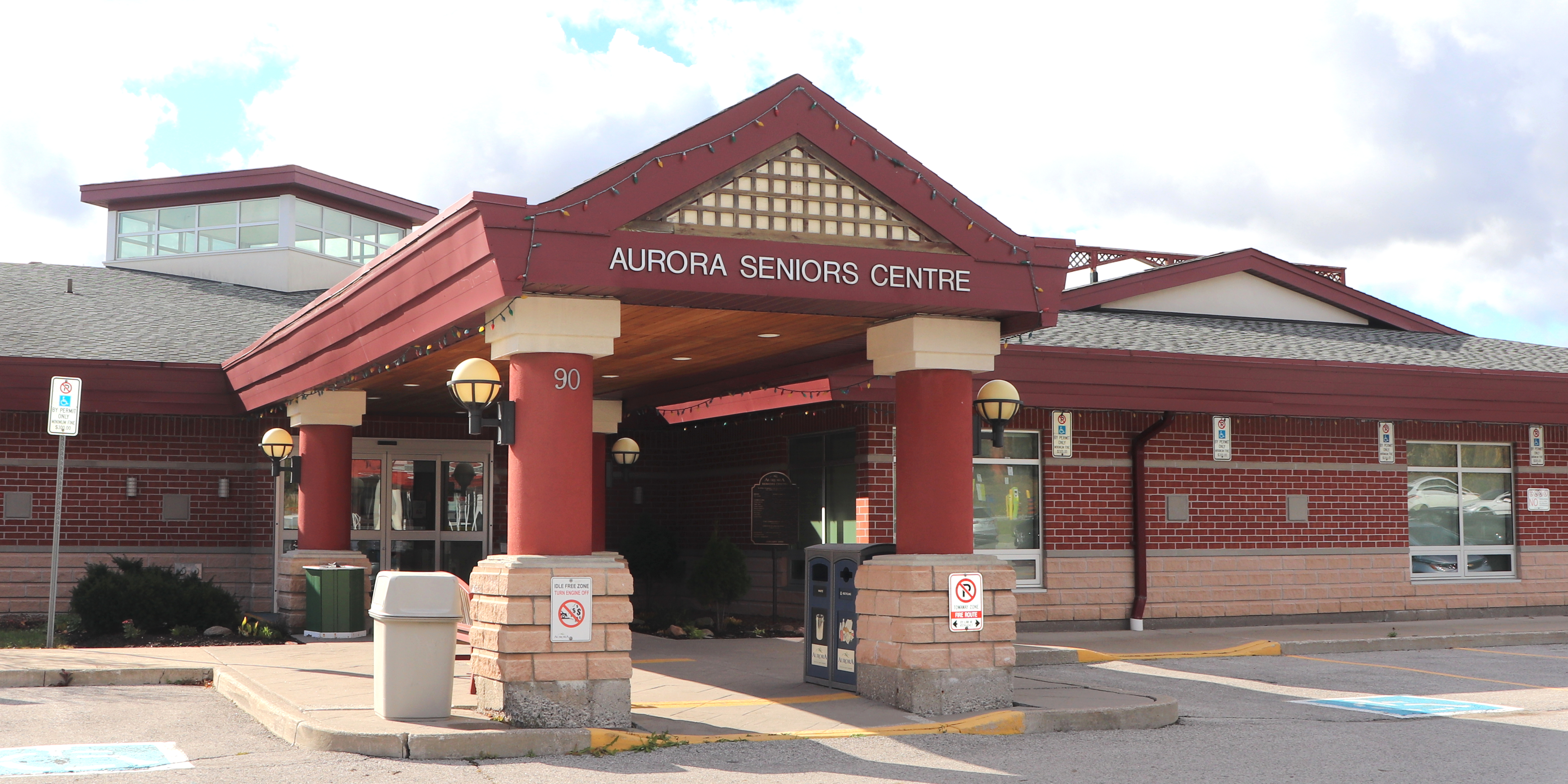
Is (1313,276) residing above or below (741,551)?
above

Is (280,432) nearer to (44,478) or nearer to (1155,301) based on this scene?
(44,478)

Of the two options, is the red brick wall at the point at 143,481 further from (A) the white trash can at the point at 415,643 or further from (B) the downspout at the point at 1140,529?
(B) the downspout at the point at 1140,529

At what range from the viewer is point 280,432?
678 inches

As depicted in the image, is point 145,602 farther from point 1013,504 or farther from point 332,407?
point 1013,504

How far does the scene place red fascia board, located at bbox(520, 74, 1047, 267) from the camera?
9695 mm

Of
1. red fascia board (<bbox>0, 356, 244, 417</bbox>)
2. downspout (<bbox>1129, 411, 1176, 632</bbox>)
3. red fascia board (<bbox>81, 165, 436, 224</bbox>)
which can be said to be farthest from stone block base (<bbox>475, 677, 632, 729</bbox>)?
red fascia board (<bbox>81, 165, 436, 224</bbox>)

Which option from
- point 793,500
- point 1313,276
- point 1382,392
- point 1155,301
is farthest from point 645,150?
point 1313,276

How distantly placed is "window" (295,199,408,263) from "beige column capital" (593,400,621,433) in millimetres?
11150

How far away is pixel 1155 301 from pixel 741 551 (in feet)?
27.9

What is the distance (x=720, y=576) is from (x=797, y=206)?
8270mm

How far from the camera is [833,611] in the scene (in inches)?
471

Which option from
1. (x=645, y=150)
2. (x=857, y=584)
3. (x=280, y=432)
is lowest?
(x=857, y=584)

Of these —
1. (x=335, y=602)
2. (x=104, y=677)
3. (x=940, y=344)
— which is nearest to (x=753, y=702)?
(x=940, y=344)

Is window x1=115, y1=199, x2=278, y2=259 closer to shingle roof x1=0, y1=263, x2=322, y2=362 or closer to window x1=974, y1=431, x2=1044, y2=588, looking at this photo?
shingle roof x1=0, y1=263, x2=322, y2=362
